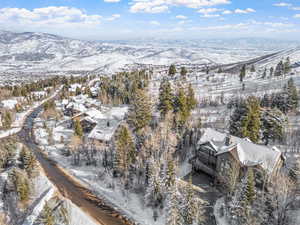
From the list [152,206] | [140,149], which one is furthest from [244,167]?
[140,149]

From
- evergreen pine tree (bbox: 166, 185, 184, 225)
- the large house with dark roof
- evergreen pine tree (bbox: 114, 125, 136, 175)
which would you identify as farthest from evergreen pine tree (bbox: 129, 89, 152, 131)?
evergreen pine tree (bbox: 166, 185, 184, 225)

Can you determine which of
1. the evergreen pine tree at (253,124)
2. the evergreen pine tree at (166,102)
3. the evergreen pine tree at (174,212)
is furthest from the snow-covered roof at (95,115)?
the evergreen pine tree at (174,212)

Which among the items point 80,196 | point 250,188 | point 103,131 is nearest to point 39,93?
point 103,131

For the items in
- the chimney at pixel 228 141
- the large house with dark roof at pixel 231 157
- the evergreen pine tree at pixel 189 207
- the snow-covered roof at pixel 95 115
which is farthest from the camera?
the snow-covered roof at pixel 95 115

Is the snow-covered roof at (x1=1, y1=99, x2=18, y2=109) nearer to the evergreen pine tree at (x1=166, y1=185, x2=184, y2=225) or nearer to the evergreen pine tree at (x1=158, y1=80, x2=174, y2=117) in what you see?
the evergreen pine tree at (x1=158, y1=80, x2=174, y2=117)

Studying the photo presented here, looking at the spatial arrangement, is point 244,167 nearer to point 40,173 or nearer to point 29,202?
point 29,202

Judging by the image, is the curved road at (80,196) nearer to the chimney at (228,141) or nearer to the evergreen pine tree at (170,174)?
the evergreen pine tree at (170,174)

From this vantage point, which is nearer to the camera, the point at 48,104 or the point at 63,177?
the point at 63,177
